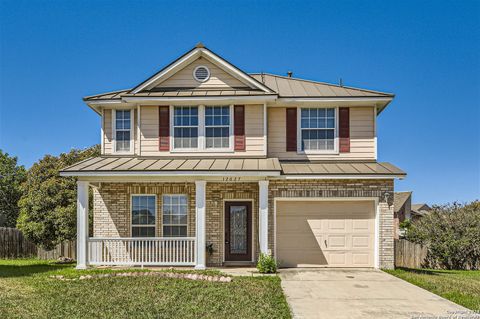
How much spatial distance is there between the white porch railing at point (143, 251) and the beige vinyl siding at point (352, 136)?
4531mm

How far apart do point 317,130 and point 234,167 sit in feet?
12.4

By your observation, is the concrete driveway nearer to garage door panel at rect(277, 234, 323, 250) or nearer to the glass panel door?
garage door panel at rect(277, 234, 323, 250)

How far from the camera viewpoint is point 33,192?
1942 cm

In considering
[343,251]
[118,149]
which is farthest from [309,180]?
[118,149]

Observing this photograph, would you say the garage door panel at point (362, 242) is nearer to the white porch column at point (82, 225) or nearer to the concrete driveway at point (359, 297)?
the concrete driveway at point (359, 297)

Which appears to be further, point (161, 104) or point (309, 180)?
point (161, 104)

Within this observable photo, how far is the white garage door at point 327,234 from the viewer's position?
13.8m

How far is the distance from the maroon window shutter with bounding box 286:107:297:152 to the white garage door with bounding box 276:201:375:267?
7.05ft

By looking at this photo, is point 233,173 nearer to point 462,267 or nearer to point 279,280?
point 279,280

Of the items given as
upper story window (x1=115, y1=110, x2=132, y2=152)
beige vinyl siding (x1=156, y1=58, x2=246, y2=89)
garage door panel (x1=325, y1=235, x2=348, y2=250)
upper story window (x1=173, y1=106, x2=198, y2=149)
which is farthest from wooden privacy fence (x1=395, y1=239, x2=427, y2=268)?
upper story window (x1=115, y1=110, x2=132, y2=152)

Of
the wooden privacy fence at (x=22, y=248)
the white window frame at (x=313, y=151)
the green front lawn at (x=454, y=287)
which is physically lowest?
the wooden privacy fence at (x=22, y=248)

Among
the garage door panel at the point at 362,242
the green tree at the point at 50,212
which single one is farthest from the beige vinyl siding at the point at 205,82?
the green tree at the point at 50,212

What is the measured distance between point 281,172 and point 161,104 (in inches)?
201

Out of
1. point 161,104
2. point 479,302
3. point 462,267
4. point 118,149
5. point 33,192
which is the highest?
point 161,104
